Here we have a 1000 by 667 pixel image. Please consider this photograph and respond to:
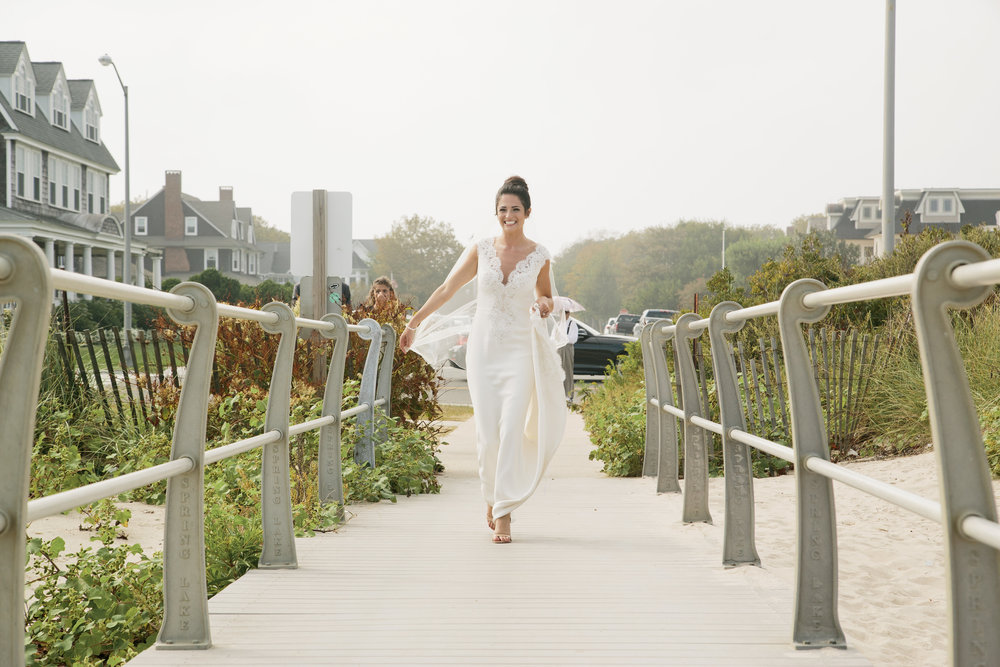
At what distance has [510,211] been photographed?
6027 millimetres

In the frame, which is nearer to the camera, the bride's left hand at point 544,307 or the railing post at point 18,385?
the railing post at point 18,385

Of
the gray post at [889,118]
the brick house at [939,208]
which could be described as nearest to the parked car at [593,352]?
the gray post at [889,118]

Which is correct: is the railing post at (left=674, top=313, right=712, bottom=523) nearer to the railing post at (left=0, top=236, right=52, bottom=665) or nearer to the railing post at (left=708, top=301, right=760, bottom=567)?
the railing post at (left=708, top=301, right=760, bottom=567)

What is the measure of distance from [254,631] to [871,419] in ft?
24.5

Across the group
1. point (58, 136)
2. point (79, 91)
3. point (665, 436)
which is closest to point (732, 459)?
point (665, 436)

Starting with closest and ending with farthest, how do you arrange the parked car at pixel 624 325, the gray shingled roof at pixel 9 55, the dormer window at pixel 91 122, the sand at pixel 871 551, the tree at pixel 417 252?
the sand at pixel 871 551
the gray shingled roof at pixel 9 55
the dormer window at pixel 91 122
the parked car at pixel 624 325
the tree at pixel 417 252

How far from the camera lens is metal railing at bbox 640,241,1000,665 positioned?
2098mm

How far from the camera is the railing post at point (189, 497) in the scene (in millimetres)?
3314

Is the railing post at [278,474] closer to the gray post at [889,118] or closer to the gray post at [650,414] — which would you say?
the gray post at [650,414]

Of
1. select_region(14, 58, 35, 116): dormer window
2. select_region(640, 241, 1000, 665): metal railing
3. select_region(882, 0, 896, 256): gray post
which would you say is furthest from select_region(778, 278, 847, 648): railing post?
select_region(14, 58, 35, 116): dormer window

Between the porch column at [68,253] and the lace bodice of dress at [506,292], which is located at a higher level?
the porch column at [68,253]

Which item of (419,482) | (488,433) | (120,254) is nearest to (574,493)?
(419,482)

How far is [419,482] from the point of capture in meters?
7.69

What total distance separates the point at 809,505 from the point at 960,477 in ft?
4.25
